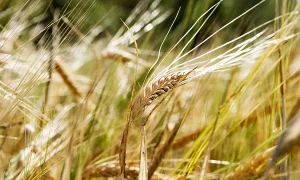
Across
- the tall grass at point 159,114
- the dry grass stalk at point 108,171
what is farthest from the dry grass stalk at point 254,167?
the dry grass stalk at point 108,171

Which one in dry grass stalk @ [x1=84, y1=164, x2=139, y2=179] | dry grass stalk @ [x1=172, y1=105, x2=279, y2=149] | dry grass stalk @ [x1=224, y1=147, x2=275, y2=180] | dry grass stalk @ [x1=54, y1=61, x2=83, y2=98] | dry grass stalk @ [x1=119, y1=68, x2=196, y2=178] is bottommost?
dry grass stalk @ [x1=224, y1=147, x2=275, y2=180]

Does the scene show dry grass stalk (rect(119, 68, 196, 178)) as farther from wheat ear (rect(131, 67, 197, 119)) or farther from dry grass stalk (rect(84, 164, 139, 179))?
dry grass stalk (rect(84, 164, 139, 179))

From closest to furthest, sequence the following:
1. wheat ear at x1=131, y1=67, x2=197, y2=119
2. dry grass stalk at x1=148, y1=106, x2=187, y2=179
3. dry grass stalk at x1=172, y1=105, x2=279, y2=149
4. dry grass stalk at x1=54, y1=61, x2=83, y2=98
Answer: wheat ear at x1=131, y1=67, x2=197, y2=119 → dry grass stalk at x1=148, y1=106, x2=187, y2=179 → dry grass stalk at x1=172, y1=105, x2=279, y2=149 → dry grass stalk at x1=54, y1=61, x2=83, y2=98

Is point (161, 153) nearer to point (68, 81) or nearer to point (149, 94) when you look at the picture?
point (149, 94)

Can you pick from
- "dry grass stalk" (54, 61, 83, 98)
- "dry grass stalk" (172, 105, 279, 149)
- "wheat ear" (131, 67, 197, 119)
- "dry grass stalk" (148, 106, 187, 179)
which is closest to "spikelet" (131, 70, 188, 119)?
"wheat ear" (131, 67, 197, 119)

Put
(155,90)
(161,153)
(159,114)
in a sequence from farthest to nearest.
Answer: (159,114)
(161,153)
(155,90)

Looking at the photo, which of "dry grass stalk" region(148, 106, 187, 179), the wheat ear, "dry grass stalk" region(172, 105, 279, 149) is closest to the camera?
the wheat ear

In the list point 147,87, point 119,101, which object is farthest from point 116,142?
point 147,87

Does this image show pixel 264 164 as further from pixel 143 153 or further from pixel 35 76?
pixel 35 76

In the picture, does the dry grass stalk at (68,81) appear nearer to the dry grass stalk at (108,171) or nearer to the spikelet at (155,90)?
the dry grass stalk at (108,171)

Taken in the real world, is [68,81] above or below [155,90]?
above

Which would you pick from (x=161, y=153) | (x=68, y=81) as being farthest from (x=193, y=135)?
(x=68, y=81)
